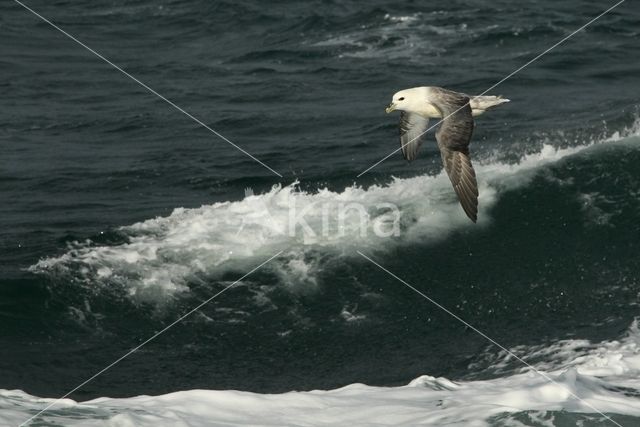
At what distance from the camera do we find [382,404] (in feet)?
39.5

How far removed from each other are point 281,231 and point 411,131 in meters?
3.51

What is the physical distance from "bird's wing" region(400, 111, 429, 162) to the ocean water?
2.07 meters

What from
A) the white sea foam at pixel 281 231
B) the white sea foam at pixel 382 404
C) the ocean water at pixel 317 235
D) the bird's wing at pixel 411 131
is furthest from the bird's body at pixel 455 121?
the white sea foam at pixel 281 231

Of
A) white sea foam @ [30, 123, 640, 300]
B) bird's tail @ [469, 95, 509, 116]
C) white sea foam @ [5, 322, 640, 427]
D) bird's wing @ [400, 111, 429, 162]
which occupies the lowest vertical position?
white sea foam @ [5, 322, 640, 427]

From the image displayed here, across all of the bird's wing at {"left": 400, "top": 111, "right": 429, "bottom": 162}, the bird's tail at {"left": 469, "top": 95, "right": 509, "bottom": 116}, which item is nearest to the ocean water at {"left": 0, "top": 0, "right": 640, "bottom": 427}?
the bird's wing at {"left": 400, "top": 111, "right": 429, "bottom": 162}

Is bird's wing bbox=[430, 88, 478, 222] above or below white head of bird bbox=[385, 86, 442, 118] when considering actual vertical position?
below

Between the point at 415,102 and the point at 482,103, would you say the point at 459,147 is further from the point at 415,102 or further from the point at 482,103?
the point at 482,103

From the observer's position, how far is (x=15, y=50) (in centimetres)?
2572

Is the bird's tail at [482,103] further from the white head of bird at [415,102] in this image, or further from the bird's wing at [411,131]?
the bird's wing at [411,131]

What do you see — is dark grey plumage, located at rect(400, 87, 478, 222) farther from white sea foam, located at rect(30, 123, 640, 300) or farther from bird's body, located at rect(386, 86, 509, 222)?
white sea foam, located at rect(30, 123, 640, 300)

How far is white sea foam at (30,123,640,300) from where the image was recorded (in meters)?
15.6

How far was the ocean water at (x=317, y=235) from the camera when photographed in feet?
42.5

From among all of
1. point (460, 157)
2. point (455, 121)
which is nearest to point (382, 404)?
point (460, 157)

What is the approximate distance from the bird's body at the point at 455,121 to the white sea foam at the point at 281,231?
3374 mm
